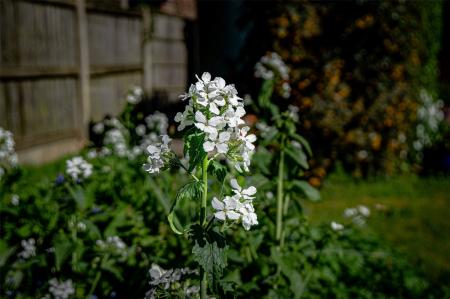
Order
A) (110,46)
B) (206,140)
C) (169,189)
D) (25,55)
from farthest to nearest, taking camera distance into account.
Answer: (110,46)
(25,55)
(169,189)
(206,140)

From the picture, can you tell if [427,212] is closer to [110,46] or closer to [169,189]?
[169,189]

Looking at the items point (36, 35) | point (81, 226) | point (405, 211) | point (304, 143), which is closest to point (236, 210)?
point (304, 143)

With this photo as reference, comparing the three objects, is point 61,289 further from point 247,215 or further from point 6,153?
point 247,215

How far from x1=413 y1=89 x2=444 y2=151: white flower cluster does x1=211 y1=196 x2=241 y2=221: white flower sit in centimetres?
595

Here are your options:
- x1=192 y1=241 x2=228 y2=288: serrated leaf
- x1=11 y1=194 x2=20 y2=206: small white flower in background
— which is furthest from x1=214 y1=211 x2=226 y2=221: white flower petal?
x1=11 y1=194 x2=20 y2=206: small white flower in background

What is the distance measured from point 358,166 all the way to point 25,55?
13.7 ft

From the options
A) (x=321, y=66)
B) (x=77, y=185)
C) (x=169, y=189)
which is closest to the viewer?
(x=77, y=185)

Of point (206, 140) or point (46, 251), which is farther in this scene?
point (46, 251)

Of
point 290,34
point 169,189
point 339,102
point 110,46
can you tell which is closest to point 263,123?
point 169,189

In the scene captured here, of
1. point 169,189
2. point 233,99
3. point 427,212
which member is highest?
point 233,99

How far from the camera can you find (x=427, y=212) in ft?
16.9

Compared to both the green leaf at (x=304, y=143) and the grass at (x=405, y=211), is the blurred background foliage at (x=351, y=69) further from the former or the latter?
the green leaf at (x=304, y=143)

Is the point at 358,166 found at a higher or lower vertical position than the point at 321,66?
lower

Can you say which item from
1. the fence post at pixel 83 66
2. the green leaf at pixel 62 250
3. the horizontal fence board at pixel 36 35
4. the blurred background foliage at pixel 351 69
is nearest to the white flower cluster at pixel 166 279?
the green leaf at pixel 62 250
